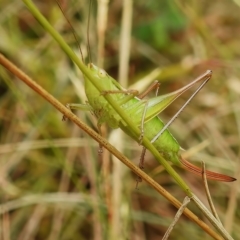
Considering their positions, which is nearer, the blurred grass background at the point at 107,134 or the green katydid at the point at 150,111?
the green katydid at the point at 150,111

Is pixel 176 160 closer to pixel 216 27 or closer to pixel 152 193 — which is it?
pixel 152 193

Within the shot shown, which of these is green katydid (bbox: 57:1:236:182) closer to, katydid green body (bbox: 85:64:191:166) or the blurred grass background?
katydid green body (bbox: 85:64:191:166)

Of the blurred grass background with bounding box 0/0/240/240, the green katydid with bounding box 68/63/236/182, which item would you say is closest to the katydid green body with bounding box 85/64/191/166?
the green katydid with bounding box 68/63/236/182

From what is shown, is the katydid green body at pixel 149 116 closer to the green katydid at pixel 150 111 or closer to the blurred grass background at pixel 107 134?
the green katydid at pixel 150 111

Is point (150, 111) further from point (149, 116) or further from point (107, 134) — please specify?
point (107, 134)

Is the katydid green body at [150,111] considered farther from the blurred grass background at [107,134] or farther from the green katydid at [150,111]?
the blurred grass background at [107,134]

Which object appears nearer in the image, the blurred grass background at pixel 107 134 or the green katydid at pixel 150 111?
the green katydid at pixel 150 111

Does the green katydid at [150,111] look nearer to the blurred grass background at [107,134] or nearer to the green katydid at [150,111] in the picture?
the green katydid at [150,111]

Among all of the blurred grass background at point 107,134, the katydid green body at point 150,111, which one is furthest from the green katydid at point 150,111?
the blurred grass background at point 107,134

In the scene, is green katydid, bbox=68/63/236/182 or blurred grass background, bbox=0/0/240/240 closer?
green katydid, bbox=68/63/236/182
